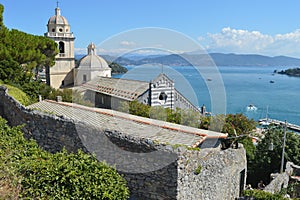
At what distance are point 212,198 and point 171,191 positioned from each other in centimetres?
221

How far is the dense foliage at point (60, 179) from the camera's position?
16.1 feet

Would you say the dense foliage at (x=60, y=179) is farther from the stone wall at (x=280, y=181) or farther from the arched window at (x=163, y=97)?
the arched window at (x=163, y=97)

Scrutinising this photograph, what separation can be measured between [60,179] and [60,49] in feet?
111

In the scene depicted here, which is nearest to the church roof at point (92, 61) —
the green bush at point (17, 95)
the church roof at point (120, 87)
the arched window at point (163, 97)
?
the church roof at point (120, 87)

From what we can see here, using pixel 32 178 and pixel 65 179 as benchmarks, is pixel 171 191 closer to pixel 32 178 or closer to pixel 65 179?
pixel 65 179

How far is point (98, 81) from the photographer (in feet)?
103

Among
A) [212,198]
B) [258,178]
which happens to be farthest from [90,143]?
[258,178]

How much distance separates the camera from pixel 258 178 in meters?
15.2

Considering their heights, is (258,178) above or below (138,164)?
below

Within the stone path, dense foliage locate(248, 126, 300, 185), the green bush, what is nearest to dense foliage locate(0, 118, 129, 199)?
the stone path

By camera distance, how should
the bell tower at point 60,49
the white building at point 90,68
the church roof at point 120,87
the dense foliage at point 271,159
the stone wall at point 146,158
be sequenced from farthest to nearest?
the bell tower at point 60,49
the white building at point 90,68
the church roof at point 120,87
the dense foliage at point 271,159
the stone wall at point 146,158

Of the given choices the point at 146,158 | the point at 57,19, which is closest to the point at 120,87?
the point at 57,19

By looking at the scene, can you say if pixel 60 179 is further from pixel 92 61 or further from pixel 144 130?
pixel 92 61

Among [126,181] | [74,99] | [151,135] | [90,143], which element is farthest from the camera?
[74,99]
